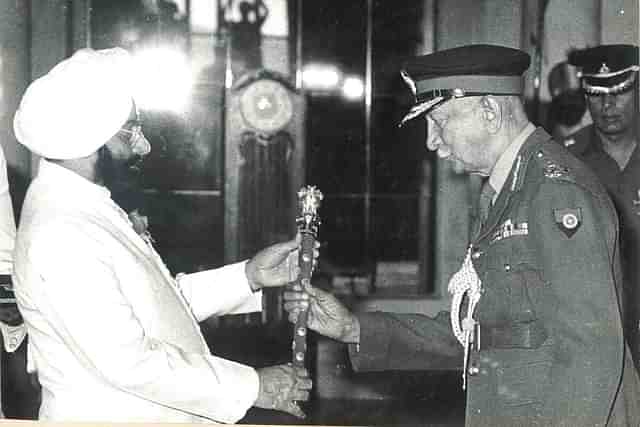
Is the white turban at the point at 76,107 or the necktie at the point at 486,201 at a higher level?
the white turban at the point at 76,107

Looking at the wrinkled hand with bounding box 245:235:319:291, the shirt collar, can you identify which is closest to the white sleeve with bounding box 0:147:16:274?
the wrinkled hand with bounding box 245:235:319:291

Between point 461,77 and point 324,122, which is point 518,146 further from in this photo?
point 324,122

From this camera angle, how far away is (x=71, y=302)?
130cm

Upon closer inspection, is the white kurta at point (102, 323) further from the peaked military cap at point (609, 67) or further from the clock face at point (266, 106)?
the clock face at point (266, 106)

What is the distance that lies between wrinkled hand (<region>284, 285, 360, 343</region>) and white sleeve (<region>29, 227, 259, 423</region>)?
30 centimetres

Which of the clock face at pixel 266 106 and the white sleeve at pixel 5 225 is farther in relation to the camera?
the clock face at pixel 266 106

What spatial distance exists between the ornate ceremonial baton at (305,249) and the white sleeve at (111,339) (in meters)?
0.24

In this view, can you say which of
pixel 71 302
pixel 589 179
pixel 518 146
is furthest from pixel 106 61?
pixel 589 179

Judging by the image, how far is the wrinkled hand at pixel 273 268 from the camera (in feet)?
5.76

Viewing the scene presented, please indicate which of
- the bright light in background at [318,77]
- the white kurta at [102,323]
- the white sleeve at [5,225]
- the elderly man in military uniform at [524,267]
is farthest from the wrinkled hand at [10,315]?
the bright light in background at [318,77]

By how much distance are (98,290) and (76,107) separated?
289 mm

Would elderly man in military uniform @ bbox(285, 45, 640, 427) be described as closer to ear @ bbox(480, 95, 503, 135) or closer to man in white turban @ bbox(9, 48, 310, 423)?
ear @ bbox(480, 95, 503, 135)

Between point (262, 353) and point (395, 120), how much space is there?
3.72 feet

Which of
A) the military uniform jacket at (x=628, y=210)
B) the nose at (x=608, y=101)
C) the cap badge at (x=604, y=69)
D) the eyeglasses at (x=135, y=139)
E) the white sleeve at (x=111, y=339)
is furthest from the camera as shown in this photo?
the nose at (x=608, y=101)
